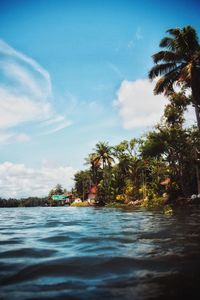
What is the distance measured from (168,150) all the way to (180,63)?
45.3ft

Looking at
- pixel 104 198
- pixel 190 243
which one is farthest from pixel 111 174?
pixel 190 243

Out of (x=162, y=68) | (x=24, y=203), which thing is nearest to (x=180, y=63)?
(x=162, y=68)

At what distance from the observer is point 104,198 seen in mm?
55438

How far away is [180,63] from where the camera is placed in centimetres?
2108

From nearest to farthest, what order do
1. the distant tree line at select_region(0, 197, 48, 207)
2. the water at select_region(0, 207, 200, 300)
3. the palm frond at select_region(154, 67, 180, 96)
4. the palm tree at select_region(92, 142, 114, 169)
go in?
the water at select_region(0, 207, 200, 300), the palm frond at select_region(154, 67, 180, 96), the palm tree at select_region(92, 142, 114, 169), the distant tree line at select_region(0, 197, 48, 207)

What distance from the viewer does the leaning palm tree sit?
1958 centimetres

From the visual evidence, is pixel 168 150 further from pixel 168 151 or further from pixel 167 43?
pixel 167 43

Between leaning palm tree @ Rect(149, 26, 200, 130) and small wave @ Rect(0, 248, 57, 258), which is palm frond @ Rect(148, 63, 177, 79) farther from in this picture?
small wave @ Rect(0, 248, 57, 258)

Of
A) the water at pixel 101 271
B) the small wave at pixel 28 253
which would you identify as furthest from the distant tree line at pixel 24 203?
the water at pixel 101 271

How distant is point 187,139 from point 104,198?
29.4 meters

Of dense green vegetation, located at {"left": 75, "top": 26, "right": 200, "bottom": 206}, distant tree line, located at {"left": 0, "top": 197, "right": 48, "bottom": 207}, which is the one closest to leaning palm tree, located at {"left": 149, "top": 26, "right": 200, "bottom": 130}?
dense green vegetation, located at {"left": 75, "top": 26, "right": 200, "bottom": 206}

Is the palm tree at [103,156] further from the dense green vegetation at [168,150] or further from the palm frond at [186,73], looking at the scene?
the palm frond at [186,73]

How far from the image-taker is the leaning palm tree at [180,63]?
19578mm

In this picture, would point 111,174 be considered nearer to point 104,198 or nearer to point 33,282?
point 104,198
